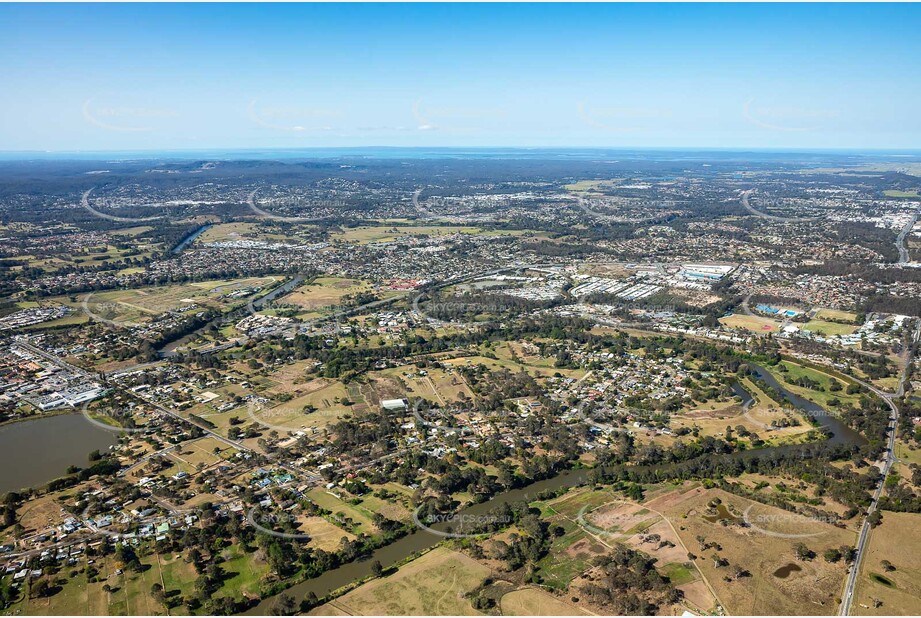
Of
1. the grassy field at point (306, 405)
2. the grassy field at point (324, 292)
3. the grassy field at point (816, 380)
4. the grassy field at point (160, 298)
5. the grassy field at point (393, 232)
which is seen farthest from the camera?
the grassy field at point (393, 232)

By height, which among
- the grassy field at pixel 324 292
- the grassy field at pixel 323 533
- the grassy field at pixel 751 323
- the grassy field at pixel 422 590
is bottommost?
the grassy field at pixel 422 590

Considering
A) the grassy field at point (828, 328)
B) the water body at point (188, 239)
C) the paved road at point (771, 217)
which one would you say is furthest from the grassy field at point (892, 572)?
the paved road at point (771, 217)

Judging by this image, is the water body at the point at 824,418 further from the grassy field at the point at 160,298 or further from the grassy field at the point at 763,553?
the grassy field at the point at 160,298

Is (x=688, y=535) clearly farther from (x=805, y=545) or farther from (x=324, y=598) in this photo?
(x=324, y=598)

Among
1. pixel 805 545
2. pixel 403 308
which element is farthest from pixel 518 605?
pixel 403 308

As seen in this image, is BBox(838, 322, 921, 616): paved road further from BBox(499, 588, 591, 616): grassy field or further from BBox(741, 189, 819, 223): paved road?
BBox(741, 189, 819, 223): paved road

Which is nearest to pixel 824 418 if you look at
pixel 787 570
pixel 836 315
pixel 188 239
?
pixel 787 570

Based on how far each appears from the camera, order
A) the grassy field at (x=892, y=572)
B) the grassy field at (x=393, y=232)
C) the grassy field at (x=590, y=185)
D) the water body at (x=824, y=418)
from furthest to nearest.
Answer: the grassy field at (x=590, y=185)
the grassy field at (x=393, y=232)
the water body at (x=824, y=418)
the grassy field at (x=892, y=572)

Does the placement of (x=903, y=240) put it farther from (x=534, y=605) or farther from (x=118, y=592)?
(x=118, y=592)
